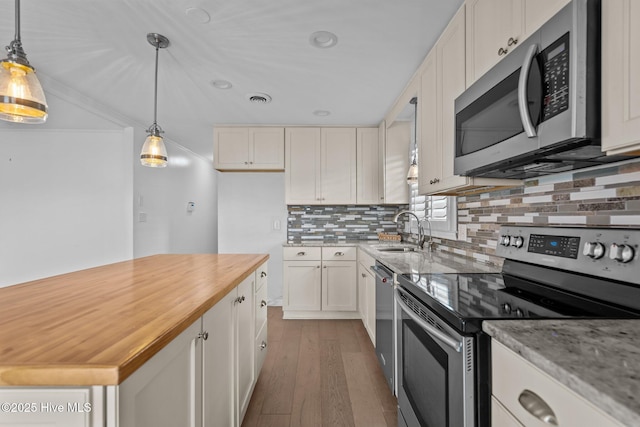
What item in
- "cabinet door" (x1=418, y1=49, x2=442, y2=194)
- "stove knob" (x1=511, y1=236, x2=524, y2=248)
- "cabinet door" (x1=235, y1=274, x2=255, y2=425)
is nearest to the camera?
"stove knob" (x1=511, y1=236, x2=524, y2=248)

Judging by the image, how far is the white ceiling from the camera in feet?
5.43

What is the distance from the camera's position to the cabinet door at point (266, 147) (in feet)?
12.0

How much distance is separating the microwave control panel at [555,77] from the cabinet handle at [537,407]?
2.57ft

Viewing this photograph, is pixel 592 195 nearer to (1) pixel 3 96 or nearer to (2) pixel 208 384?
(2) pixel 208 384

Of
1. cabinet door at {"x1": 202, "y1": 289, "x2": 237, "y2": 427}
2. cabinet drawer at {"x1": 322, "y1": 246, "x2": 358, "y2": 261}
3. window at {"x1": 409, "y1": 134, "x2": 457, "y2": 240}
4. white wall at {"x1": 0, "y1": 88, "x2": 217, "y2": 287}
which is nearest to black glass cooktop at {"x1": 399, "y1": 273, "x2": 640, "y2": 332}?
cabinet door at {"x1": 202, "y1": 289, "x2": 237, "y2": 427}

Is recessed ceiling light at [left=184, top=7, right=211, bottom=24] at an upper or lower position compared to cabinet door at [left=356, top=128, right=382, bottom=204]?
upper

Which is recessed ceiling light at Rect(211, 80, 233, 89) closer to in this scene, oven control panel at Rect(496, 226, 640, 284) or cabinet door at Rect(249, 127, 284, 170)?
cabinet door at Rect(249, 127, 284, 170)

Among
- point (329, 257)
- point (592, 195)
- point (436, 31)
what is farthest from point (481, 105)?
point (329, 257)

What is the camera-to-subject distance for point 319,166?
367cm

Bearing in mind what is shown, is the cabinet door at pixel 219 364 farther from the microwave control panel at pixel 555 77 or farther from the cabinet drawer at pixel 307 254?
the cabinet drawer at pixel 307 254

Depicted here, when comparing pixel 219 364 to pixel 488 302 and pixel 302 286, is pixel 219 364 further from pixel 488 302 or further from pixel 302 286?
pixel 302 286

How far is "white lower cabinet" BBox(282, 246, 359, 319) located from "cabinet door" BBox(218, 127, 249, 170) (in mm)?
1213

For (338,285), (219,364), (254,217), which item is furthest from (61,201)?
(219,364)

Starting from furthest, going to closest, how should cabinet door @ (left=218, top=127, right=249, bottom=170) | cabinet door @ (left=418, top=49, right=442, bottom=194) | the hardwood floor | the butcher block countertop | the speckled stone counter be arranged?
cabinet door @ (left=218, top=127, right=249, bottom=170)
cabinet door @ (left=418, top=49, right=442, bottom=194)
the hardwood floor
the butcher block countertop
the speckled stone counter
